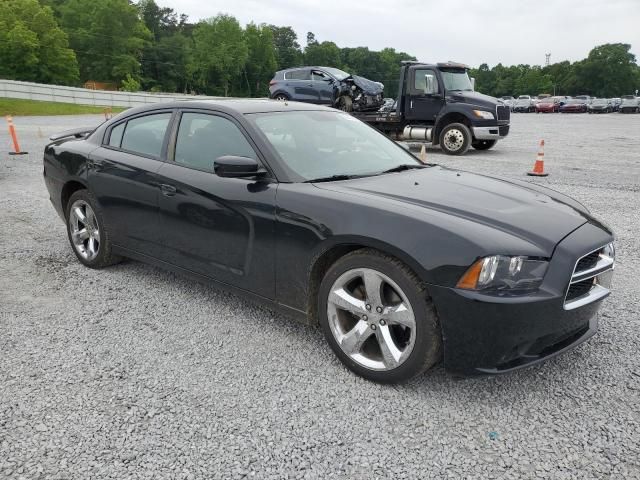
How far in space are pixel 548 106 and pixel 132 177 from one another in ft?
188

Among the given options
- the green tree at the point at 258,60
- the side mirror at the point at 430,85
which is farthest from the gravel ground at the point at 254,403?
the green tree at the point at 258,60

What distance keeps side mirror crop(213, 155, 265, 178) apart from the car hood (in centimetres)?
42

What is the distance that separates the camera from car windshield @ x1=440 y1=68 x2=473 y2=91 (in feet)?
46.2

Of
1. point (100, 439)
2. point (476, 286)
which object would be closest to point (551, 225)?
point (476, 286)

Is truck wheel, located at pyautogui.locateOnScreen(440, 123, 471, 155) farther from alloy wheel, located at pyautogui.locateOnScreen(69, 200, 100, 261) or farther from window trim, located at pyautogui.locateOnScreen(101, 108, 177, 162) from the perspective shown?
alloy wheel, located at pyautogui.locateOnScreen(69, 200, 100, 261)

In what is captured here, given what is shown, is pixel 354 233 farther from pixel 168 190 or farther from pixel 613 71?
pixel 613 71

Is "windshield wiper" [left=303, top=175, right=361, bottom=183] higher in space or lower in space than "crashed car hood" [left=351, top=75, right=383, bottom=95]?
lower

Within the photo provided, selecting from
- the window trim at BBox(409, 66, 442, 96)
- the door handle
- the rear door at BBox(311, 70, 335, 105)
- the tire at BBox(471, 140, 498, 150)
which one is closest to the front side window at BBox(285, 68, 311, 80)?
the rear door at BBox(311, 70, 335, 105)

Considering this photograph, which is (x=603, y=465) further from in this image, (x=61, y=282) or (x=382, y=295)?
(x=61, y=282)

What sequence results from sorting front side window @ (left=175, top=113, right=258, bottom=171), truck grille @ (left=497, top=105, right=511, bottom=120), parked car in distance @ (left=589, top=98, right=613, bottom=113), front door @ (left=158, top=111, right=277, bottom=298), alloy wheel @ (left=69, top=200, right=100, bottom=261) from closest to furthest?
1. front door @ (left=158, top=111, right=277, bottom=298)
2. front side window @ (left=175, top=113, right=258, bottom=171)
3. alloy wheel @ (left=69, top=200, right=100, bottom=261)
4. truck grille @ (left=497, top=105, right=511, bottom=120)
5. parked car in distance @ (left=589, top=98, right=613, bottom=113)

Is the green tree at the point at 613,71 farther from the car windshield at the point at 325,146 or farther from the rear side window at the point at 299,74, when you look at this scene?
the car windshield at the point at 325,146

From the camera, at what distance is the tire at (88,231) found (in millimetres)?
4555

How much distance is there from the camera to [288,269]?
316 cm

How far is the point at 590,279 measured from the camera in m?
2.83
